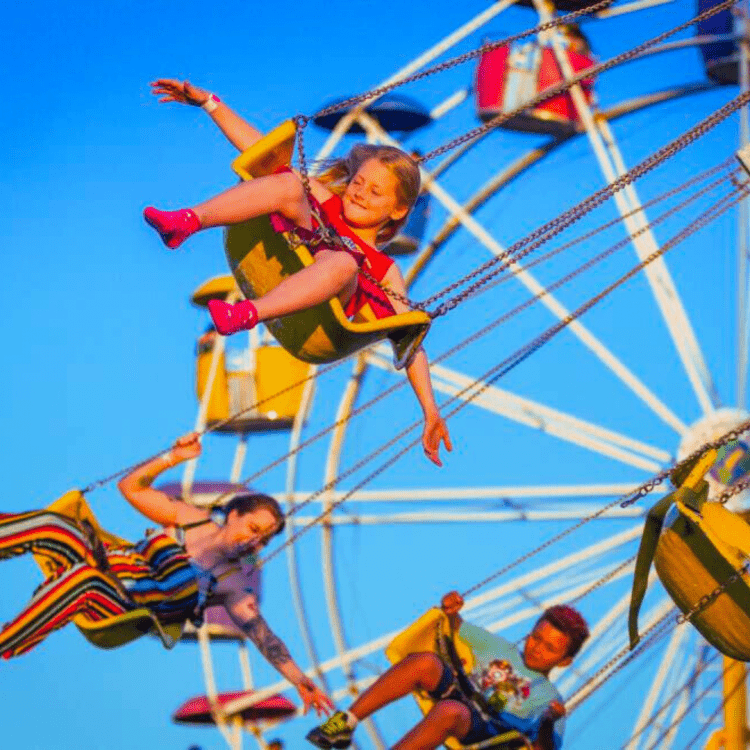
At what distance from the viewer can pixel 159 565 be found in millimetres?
8273

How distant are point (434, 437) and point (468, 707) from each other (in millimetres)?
1742

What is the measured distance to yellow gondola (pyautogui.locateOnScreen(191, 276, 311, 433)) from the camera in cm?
1596

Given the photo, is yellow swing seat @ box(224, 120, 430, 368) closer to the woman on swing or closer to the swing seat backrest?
the swing seat backrest

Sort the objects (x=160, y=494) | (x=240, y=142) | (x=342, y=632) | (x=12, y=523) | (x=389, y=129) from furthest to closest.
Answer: (x=389, y=129) < (x=342, y=632) < (x=160, y=494) < (x=12, y=523) < (x=240, y=142)

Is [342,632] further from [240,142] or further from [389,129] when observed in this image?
[240,142]

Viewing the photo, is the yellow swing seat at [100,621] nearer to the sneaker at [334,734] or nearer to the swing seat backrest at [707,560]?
the sneaker at [334,734]

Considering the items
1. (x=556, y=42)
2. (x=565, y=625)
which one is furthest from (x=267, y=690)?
(x=565, y=625)

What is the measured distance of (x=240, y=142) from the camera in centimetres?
695

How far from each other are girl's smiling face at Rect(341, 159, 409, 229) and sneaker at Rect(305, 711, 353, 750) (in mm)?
1595

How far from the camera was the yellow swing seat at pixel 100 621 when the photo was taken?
803 cm

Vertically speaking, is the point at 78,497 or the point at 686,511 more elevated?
the point at 78,497

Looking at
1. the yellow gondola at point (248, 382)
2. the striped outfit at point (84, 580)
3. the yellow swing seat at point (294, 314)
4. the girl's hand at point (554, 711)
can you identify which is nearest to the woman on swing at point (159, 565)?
the striped outfit at point (84, 580)

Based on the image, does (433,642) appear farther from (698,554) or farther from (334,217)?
(334,217)

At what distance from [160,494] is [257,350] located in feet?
25.1
